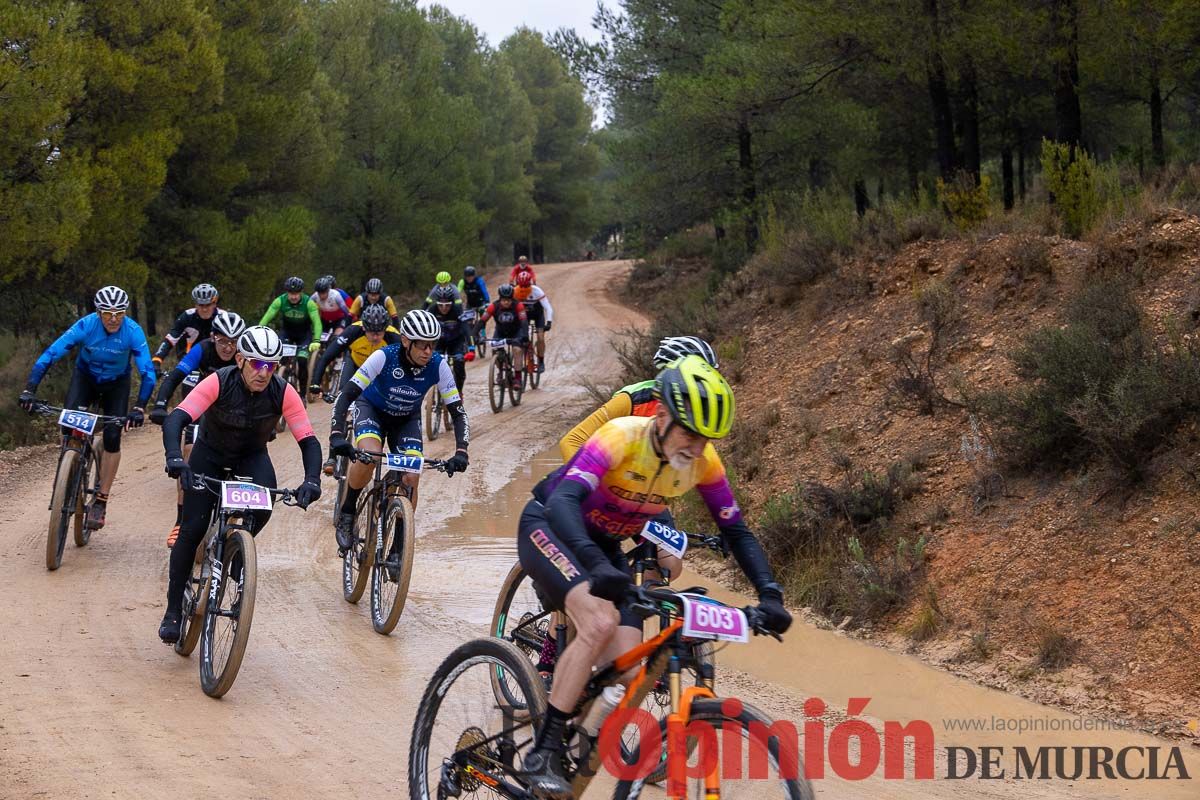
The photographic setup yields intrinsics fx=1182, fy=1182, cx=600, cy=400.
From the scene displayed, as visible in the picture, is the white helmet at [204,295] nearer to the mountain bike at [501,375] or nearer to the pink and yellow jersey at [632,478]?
the mountain bike at [501,375]

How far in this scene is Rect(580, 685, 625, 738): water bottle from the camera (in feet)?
13.8

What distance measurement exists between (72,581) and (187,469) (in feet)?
10.4

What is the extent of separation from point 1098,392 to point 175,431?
6.69 meters

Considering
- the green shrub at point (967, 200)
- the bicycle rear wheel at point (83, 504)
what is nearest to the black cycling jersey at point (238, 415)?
the bicycle rear wheel at point (83, 504)

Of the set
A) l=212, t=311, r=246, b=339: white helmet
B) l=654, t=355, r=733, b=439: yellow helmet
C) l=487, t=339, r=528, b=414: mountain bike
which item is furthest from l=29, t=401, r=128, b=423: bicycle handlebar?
l=487, t=339, r=528, b=414: mountain bike

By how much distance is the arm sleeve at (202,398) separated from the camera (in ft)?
24.3

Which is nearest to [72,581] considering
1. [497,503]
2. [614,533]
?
[497,503]

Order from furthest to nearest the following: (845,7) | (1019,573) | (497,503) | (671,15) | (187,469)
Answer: (671,15) < (845,7) < (497,503) < (1019,573) < (187,469)

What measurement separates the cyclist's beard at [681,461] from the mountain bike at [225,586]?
3.25 m

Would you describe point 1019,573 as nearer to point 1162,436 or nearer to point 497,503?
point 1162,436

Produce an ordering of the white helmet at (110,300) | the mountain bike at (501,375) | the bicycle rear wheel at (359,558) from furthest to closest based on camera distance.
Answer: the mountain bike at (501,375), the white helmet at (110,300), the bicycle rear wheel at (359,558)

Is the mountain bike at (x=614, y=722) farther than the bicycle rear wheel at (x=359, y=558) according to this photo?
No

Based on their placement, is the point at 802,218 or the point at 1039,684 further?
the point at 802,218

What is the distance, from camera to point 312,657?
7766mm
